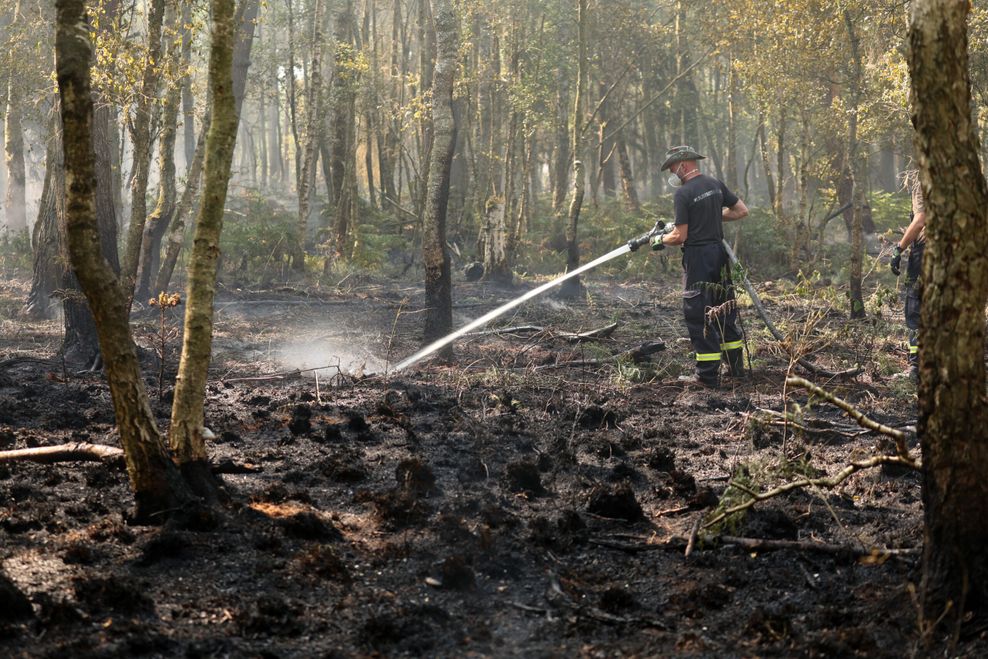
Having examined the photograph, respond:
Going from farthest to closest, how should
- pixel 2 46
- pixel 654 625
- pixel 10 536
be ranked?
pixel 2 46 → pixel 10 536 → pixel 654 625

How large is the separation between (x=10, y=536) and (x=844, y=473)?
12.7ft

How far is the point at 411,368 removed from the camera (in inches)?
415

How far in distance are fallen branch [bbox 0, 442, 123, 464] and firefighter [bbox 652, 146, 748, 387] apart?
5.62m

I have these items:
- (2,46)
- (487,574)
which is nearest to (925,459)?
(487,574)

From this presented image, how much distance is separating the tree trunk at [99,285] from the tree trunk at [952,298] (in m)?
3.48

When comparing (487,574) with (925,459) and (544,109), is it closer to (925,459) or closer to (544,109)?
(925,459)

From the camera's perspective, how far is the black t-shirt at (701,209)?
9234mm

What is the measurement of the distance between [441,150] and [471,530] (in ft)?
20.9

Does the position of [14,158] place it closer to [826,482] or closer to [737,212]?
[737,212]

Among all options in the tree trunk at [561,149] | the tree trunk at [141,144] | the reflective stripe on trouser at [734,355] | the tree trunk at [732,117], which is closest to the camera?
the reflective stripe on trouser at [734,355]

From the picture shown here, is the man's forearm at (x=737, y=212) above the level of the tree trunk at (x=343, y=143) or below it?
below

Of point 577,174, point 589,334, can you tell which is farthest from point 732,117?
point 589,334

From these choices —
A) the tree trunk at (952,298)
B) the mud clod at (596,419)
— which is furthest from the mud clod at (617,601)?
the mud clod at (596,419)

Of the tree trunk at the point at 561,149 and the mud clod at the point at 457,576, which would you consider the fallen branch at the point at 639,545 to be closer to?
the mud clod at the point at 457,576
